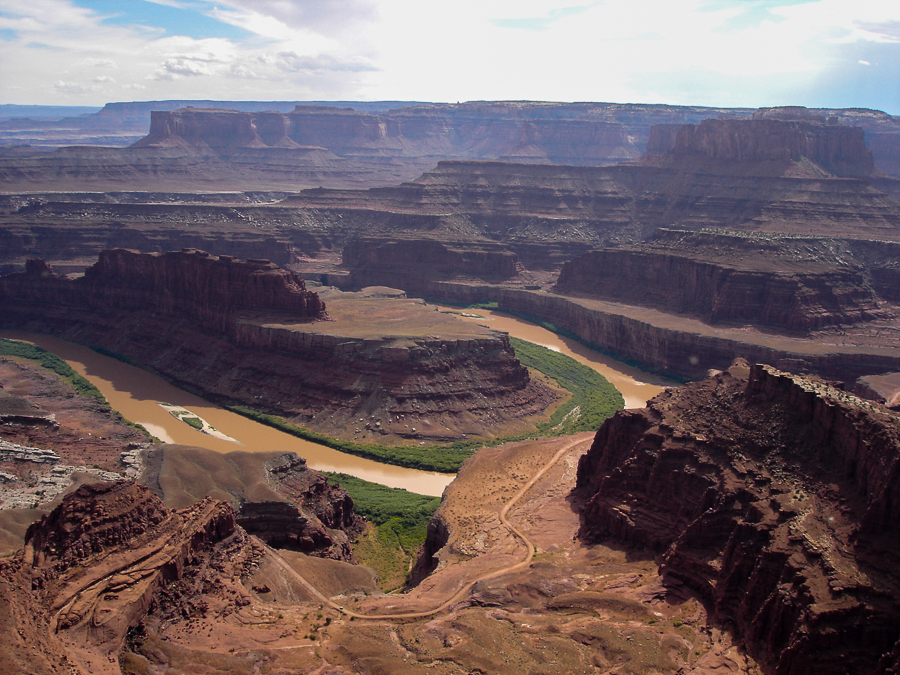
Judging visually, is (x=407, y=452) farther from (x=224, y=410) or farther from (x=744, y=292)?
(x=744, y=292)

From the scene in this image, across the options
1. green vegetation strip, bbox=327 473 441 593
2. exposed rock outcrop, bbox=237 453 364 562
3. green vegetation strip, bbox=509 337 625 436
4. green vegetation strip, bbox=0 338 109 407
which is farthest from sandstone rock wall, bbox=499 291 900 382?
green vegetation strip, bbox=0 338 109 407

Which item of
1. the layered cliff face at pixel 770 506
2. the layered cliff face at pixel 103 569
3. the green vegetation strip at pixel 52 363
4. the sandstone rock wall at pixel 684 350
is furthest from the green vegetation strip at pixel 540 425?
the layered cliff face at pixel 103 569

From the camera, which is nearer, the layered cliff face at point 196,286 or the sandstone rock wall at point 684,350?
the sandstone rock wall at point 684,350

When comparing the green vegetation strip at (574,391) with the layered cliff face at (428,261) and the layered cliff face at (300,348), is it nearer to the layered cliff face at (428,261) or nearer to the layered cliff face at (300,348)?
the layered cliff face at (300,348)

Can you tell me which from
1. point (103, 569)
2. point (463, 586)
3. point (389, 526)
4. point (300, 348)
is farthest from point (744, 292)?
point (103, 569)

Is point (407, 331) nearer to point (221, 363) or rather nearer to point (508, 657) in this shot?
point (221, 363)

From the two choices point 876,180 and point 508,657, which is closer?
point 508,657

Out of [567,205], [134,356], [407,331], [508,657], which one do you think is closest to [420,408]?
[407,331]
